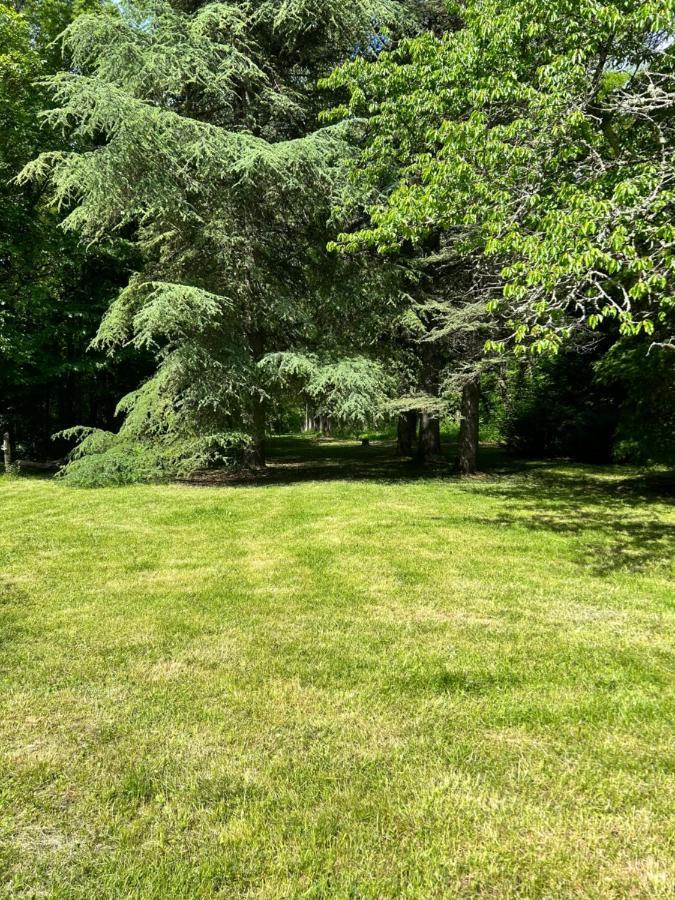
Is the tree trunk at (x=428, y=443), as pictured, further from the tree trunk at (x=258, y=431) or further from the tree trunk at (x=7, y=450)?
the tree trunk at (x=7, y=450)

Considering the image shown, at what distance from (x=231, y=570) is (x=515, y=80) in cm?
721

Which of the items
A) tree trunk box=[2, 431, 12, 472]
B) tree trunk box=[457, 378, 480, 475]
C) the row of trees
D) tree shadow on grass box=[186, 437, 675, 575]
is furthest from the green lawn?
tree trunk box=[2, 431, 12, 472]

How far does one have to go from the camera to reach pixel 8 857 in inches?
87.0

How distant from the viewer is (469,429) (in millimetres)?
13781

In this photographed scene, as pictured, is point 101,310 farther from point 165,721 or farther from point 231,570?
point 165,721

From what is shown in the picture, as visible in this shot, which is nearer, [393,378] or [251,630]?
[251,630]

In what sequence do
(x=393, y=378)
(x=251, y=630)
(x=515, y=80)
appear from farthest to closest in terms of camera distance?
(x=393, y=378), (x=515, y=80), (x=251, y=630)

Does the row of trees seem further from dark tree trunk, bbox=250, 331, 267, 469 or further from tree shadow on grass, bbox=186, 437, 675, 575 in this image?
tree shadow on grass, bbox=186, 437, 675, 575

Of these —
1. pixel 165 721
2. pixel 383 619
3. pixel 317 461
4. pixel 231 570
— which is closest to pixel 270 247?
pixel 317 461

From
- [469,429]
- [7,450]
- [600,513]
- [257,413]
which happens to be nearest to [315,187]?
[257,413]

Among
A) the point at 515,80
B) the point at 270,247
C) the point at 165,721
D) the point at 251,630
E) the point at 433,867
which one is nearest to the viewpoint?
the point at 433,867

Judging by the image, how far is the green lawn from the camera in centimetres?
219

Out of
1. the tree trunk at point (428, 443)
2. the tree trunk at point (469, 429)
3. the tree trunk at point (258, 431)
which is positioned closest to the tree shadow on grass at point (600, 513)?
the tree trunk at point (469, 429)

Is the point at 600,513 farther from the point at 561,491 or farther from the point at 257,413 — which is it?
the point at 257,413
